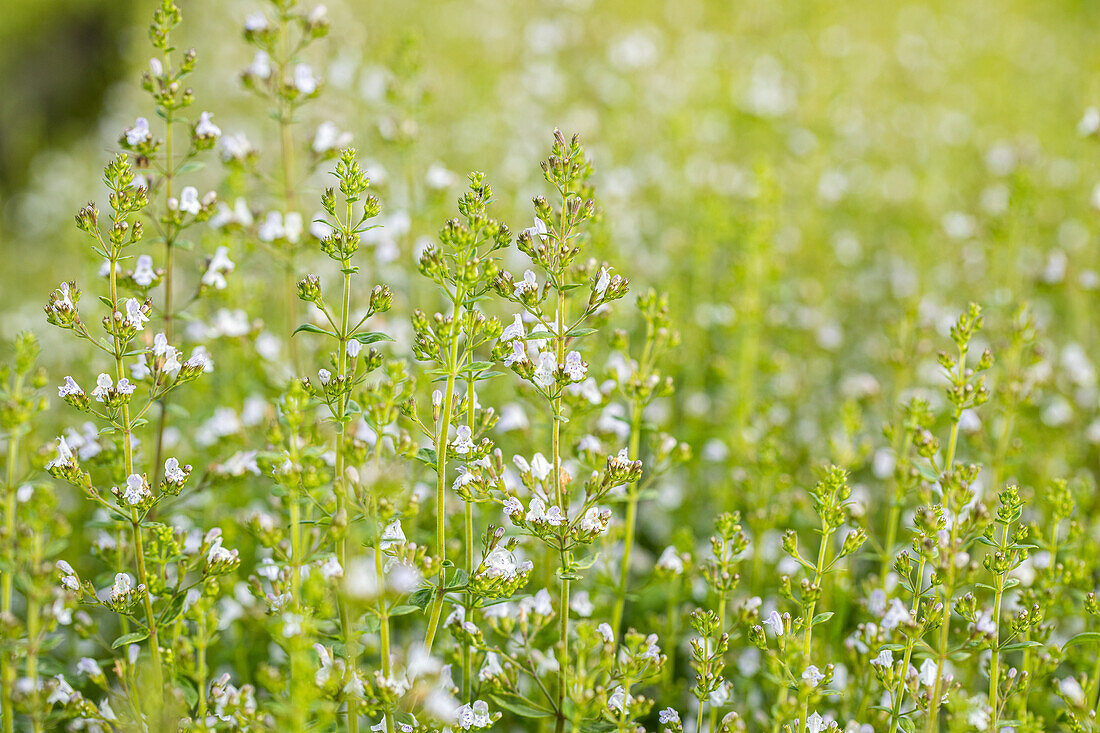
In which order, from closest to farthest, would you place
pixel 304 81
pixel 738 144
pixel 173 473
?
pixel 173 473, pixel 304 81, pixel 738 144

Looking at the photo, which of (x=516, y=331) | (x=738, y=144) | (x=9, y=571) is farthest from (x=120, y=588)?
(x=738, y=144)

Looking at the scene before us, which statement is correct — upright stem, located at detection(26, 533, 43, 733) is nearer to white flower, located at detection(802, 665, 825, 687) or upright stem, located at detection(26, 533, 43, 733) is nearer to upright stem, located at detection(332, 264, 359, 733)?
upright stem, located at detection(332, 264, 359, 733)

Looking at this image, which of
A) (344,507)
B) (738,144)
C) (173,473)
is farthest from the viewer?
(738,144)

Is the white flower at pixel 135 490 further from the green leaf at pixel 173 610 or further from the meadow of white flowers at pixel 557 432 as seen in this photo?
the green leaf at pixel 173 610

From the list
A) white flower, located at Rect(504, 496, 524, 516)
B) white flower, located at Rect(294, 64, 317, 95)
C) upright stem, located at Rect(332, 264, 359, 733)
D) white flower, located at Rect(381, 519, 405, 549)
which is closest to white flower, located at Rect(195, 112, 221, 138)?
white flower, located at Rect(294, 64, 317, 95)

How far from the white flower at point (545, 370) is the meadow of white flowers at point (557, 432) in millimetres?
25

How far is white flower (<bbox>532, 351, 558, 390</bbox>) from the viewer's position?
240cm

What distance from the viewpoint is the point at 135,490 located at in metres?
2.35

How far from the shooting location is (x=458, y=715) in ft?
7.64

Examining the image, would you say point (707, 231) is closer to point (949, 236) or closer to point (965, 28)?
point (949, 236)

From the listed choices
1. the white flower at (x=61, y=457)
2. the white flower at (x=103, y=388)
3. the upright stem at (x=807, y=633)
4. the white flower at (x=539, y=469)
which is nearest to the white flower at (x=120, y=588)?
the white flower at (x=61, y=457)

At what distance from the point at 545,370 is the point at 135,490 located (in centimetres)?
119

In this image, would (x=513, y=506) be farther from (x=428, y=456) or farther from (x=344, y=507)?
(x=344, y=507)

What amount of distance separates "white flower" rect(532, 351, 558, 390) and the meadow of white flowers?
25 mm
